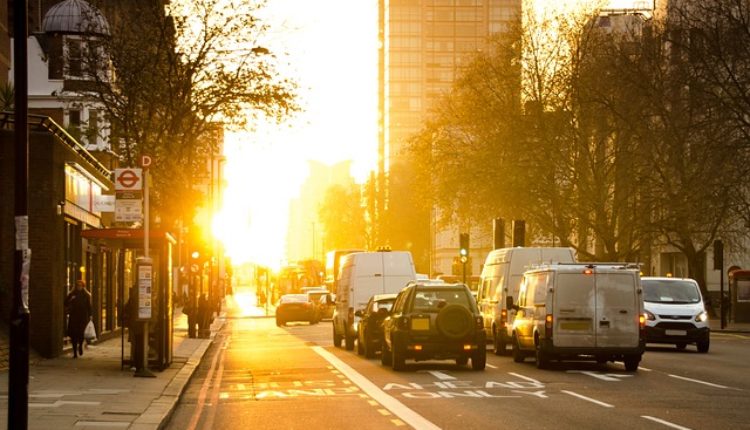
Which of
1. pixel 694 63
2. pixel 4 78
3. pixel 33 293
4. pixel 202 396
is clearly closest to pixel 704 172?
pixel 694 63

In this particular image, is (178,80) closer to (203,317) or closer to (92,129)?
(92,129)

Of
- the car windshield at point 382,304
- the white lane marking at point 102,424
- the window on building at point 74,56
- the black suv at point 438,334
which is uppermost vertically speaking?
the window on building at point 74,56

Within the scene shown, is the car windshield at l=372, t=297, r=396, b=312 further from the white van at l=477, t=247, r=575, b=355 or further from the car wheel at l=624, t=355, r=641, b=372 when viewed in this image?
the car wheel at l=624, t=355, r=641, b=372

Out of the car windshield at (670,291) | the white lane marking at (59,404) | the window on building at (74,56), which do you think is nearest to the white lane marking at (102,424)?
the white lane marking at (59,404)

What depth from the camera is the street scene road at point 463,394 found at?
1750 cm

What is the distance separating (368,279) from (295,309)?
26918mm

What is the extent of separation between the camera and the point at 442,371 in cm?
2784

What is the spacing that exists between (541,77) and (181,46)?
3263cm

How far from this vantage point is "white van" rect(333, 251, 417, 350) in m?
40.4

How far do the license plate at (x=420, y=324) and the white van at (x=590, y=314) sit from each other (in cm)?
232

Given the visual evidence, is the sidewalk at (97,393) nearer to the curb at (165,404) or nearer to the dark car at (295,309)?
the curb at (165,404)

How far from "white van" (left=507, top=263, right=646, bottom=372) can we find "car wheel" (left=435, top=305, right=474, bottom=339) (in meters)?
1.56

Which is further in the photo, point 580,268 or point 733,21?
point 733,21

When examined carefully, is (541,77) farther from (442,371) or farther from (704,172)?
(442,371)
